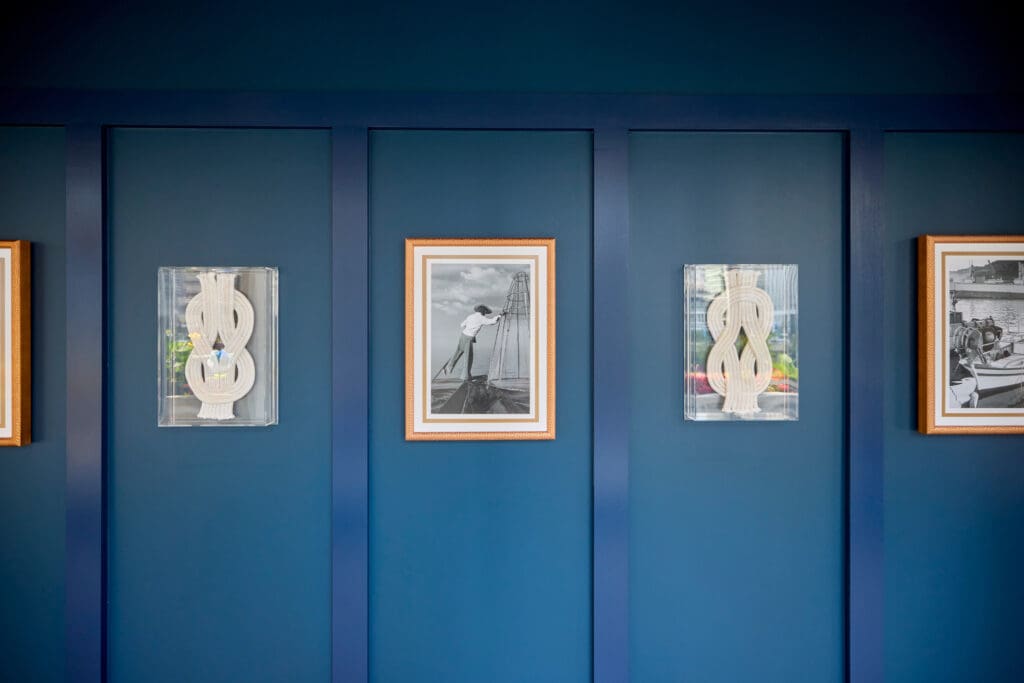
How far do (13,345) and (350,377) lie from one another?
1163 millimetres

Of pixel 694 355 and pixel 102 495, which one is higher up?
pixel 694 355

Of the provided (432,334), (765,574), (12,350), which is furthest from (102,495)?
(765,574)

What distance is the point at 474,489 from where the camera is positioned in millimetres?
2029

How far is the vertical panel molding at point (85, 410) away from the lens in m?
1.96

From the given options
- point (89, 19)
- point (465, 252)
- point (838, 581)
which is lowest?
point (838, 581)

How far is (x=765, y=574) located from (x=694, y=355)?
838 mm

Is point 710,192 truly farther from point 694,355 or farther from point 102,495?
point 102,495

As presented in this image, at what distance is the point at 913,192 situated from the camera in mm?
2059

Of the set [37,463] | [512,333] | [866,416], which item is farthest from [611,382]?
[37,463]

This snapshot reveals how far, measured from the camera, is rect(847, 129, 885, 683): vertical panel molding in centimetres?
→ 202

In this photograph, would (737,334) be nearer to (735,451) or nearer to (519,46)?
(735,451)

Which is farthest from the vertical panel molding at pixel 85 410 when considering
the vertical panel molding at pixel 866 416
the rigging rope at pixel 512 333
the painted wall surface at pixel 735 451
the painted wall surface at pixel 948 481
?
the painted wall surface at pixel 948 481

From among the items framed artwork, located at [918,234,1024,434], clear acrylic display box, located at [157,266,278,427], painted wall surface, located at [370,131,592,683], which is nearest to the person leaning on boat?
painted wall surface, located at [370,131,592,683]

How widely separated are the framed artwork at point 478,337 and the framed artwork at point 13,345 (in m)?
1.33
